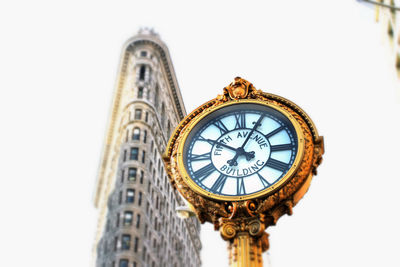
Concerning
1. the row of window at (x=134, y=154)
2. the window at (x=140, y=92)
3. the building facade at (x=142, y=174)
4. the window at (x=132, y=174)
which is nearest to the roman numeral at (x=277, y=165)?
the building facade at (x=142, y=174)

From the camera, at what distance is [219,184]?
255 inches

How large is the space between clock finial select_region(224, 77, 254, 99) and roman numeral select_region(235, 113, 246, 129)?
0.90ft

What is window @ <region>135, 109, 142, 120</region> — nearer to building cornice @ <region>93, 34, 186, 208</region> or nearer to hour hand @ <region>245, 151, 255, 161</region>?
building cornice @ <region>93, 34, 186, 208</region>

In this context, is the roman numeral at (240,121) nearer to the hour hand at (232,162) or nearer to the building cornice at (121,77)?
the hour hand at (232,162)

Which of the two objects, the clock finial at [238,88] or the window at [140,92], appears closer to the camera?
the clock finial at [238,88]

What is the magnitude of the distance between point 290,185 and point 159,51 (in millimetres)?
91498

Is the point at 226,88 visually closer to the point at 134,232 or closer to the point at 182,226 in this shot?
the point at 134,232

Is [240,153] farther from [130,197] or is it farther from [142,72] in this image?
[142,72]

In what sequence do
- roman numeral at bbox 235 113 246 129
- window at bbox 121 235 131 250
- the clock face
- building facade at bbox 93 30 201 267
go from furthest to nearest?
building facade at bbox 93 30 201 267
window at bbox 121 235 131 250
roman numeral at bbox 235 113 246 129
the clock face

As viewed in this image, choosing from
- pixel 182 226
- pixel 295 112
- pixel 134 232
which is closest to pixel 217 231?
pixel 295 112

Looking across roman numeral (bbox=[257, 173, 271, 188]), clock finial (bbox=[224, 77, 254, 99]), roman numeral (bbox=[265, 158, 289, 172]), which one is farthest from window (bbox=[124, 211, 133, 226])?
roman numeral (bbox=[257, 173, 271, 188])

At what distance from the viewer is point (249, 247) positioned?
5.81 m

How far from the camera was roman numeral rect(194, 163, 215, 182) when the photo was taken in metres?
6.65

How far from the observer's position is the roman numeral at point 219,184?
6.40 metres
